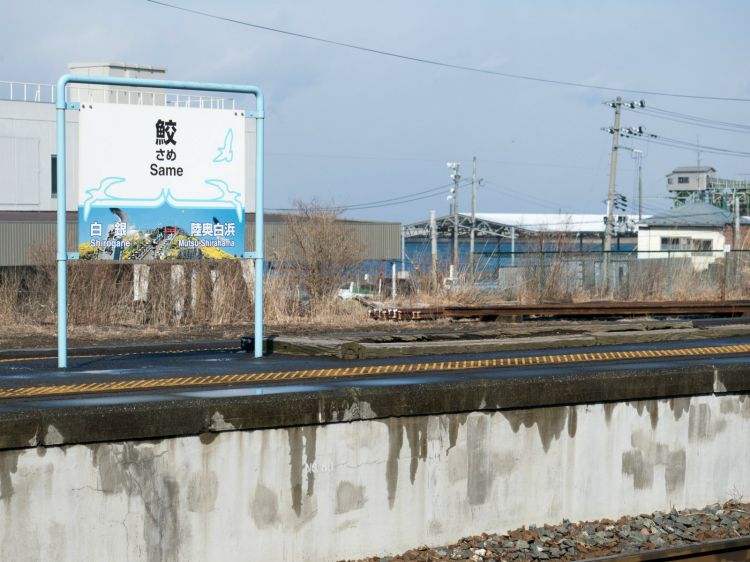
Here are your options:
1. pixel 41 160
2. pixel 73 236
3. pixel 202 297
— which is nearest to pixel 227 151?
pixel 202 297

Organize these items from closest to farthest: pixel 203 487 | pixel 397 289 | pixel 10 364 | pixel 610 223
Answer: pixel 203 487, pixel 10 364, pixel 397 289, pixel 610 223

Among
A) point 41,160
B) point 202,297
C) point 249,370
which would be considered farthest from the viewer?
point 41,160

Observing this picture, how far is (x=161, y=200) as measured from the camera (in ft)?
36.5

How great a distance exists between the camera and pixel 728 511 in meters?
9.28

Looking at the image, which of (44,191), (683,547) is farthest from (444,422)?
(44,191)

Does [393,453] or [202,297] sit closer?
[393,453]

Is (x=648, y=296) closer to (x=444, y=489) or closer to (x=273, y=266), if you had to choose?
(x=273, y=266)

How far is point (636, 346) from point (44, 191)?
36.5 m

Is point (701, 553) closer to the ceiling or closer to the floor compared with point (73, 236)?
closer to the floor

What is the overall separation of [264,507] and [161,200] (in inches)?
187

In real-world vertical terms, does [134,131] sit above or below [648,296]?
above

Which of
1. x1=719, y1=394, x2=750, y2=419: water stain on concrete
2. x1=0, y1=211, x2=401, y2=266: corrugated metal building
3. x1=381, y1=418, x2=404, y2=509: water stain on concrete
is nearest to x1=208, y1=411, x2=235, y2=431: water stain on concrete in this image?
x1=381, y1=418, x2=404, y2=509: water stain on concrete

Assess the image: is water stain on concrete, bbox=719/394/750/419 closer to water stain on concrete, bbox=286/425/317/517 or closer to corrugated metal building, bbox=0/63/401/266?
water stain on concrete, bbox=286/425/317/517

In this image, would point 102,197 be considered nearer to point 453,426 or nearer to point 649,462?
point 453,426
